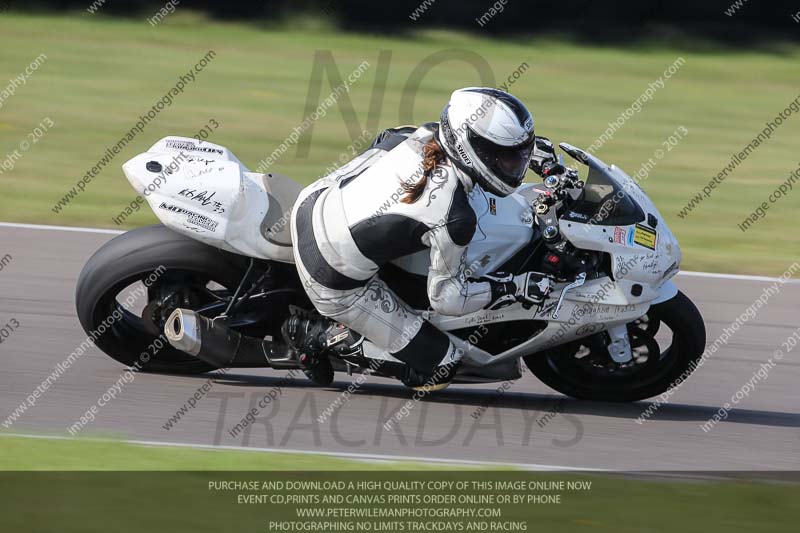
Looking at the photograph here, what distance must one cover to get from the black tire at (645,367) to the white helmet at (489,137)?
1.20 metres

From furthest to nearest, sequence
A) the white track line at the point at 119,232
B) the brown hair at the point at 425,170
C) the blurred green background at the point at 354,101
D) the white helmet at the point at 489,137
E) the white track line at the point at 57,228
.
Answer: the blurred green background at the point at 354,101 < the white track line at the point at 57,228 < the white track line at the point at 119,232 < the brown hair at the point at 425,170 < the white helmet at the point at 489,137

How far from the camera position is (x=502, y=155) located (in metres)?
5.47

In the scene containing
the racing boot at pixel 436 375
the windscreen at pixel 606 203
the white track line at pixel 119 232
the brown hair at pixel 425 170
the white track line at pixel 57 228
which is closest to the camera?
the brown hair at pixel 425 170

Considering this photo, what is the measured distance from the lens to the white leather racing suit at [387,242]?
5.55 metres

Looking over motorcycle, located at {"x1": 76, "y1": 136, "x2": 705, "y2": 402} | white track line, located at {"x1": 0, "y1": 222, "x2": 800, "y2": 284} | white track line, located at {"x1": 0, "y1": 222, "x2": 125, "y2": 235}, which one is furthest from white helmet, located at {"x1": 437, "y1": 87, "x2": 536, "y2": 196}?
white track line, located at {"x1": 0, "y1": 222, "x2": 125, "y2": 235}

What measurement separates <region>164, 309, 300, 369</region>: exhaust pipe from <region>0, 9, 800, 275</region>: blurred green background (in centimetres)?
349

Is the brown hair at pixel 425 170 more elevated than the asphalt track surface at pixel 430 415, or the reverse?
the brown hair at pixel 425 170

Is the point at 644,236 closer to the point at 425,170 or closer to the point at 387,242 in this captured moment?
the point at 425,170

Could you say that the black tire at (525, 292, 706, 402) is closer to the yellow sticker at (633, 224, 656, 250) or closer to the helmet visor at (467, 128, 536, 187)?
the yellow sticker at (633, 224, 656, 250)

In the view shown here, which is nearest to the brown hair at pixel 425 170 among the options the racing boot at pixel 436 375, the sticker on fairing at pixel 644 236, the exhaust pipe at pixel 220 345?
the racing boot at pixel 436 375

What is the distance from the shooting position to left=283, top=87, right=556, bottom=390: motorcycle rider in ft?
18.1

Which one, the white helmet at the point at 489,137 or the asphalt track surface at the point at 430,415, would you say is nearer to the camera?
the white helmet at the point at 489,137

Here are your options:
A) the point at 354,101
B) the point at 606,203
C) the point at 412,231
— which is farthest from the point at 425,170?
the point at 354,101

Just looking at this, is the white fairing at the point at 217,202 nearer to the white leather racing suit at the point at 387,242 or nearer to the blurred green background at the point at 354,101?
the white leather racing suit at the point at 387,242
